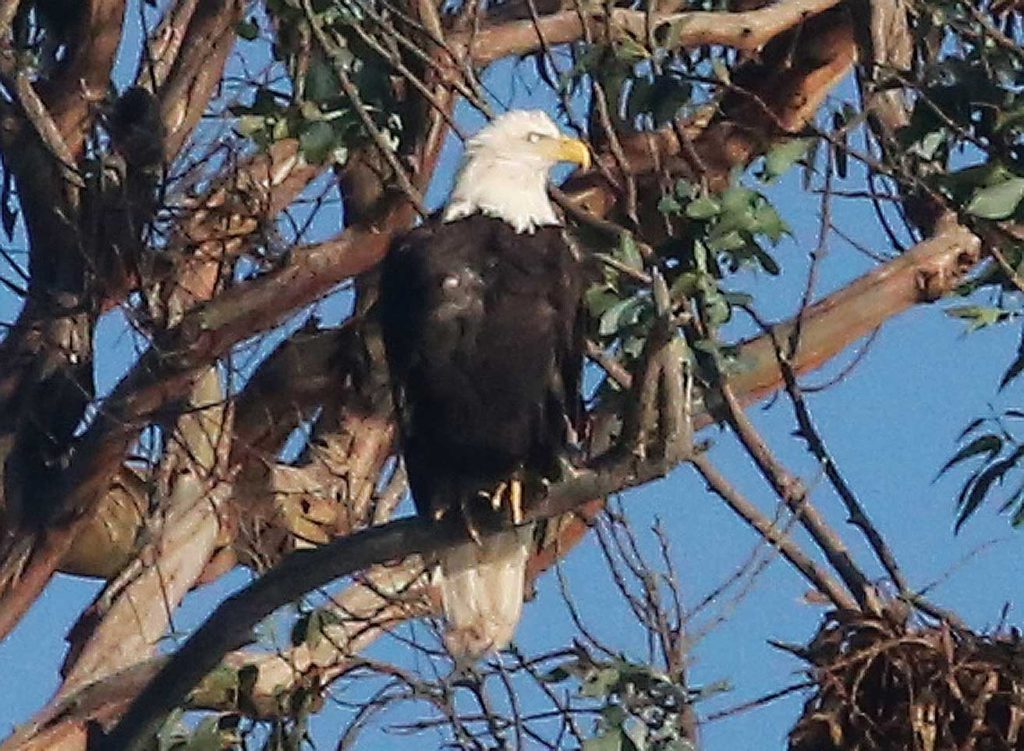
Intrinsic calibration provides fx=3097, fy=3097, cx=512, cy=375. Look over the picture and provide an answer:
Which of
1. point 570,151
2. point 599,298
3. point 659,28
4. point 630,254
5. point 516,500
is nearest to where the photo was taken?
point 630,254

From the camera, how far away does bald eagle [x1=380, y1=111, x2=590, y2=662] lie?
5.50 metres

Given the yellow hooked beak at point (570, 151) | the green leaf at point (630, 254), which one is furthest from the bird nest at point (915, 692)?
the yellow hooked beak at point (570, 151)

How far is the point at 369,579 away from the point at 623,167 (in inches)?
56.7

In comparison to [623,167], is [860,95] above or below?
above

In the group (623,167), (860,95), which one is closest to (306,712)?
(623,167)

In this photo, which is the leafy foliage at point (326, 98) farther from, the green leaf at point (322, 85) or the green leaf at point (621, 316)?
the green leaf at point (621, 316)

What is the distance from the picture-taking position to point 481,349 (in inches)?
217

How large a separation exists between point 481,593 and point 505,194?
75 cm

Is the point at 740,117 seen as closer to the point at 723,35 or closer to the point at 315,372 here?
the point at 723,35

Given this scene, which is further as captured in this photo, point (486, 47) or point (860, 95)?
point (486, 47)

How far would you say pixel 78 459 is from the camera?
6.51 m

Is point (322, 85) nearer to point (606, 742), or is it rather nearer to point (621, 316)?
point (621, 316)

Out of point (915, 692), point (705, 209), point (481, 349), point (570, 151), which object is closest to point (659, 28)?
point (570, 151)

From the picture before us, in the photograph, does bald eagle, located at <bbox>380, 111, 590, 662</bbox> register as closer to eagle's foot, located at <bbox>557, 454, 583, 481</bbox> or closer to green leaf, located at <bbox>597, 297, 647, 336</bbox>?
eagle's foot, located at <bbox>557, 454, 583, 481</bbox>
